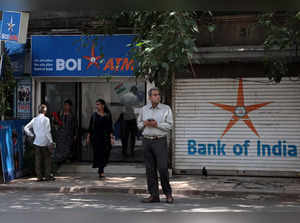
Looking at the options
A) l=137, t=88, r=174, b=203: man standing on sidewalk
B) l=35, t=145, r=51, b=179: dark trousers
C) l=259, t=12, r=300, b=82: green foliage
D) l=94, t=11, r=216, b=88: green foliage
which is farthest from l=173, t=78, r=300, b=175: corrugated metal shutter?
l=137, t=88, r=174, b=203: man standing on sidewalk

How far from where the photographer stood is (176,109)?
38.0 ft

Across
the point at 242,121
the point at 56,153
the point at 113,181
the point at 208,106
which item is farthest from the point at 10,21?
the point at 242,121

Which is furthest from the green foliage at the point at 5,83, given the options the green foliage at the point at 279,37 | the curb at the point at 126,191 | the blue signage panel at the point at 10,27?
the green foliage at the point at 279,37

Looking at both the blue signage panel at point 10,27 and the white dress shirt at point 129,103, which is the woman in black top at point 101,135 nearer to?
the white dress shirt at point 129,103

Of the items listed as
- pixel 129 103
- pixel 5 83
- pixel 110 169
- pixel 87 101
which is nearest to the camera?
pixel 5 83

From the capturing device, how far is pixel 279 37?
31.2 feet

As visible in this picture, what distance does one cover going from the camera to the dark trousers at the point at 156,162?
7875 millimetres

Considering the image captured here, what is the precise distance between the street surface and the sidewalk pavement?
262 mm

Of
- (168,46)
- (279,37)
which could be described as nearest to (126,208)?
(168,46)

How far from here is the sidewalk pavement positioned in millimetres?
9320

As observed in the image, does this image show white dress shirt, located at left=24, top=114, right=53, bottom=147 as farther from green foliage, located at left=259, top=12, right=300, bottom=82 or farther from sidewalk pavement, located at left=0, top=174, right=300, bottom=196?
green foliage, located at left=259, top=12, right=300, bottom=82

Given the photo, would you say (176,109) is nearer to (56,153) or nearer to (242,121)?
(242,121)

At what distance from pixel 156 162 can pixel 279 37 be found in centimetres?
384

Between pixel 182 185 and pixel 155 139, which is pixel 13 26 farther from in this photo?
pixel 182 185
